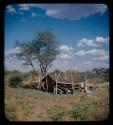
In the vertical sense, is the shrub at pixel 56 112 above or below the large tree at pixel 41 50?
below

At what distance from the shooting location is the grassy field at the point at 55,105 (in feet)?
9.17

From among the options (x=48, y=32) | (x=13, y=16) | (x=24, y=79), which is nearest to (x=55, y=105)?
(x=24, y=79)

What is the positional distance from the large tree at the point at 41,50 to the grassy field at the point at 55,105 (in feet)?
0.94

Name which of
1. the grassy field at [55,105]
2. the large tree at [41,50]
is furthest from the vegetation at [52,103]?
the large tree at [41,50]

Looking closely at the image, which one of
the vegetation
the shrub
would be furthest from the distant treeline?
the shrub

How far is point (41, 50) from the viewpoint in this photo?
2.94 meters

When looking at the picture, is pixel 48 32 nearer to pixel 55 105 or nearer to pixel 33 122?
pixel 55 105

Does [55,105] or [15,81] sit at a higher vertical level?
[15,81]

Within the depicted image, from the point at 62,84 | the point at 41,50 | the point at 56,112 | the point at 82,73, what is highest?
the point at 41,50

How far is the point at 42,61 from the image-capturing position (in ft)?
9.61

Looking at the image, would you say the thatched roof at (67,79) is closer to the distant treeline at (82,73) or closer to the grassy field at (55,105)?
the distant treeline at (82,73)

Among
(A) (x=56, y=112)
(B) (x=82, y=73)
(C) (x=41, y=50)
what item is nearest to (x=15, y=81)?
(C) (x=41, y=50)

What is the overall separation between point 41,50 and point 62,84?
42 centimetres

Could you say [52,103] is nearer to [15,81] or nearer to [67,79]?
[67,79]
